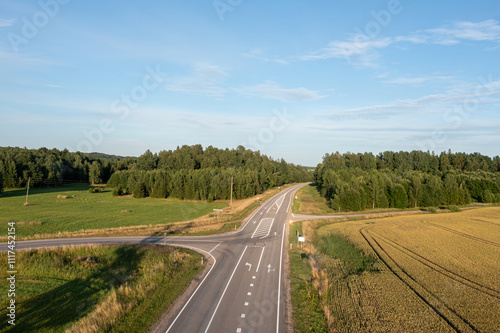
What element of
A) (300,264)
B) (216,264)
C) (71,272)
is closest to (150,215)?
(71,272)

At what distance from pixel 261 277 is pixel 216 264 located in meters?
5.96

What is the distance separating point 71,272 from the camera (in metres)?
28.8

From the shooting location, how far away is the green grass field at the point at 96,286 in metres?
18.2

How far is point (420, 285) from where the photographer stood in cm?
2366

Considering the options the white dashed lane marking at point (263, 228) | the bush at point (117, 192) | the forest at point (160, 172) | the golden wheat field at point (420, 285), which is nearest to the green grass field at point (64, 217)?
the white dashed lane marking at point (263, 228)

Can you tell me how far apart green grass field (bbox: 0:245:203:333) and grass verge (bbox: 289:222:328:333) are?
9620 millimetres

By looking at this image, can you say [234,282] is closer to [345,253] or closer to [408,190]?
[345,253]

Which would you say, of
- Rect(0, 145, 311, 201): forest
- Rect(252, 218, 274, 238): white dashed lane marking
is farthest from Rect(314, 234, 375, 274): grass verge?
Rect(0, 145, 311, 201): forest

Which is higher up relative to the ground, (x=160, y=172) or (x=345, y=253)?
(x=160, y=172)

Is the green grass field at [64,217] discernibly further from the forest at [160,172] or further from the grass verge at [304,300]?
the grass verge at [304,300]

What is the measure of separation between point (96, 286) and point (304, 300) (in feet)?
65.8

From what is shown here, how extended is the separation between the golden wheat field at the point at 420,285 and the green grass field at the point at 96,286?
1368 cm

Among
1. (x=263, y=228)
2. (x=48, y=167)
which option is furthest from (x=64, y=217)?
(x=48, y=167)

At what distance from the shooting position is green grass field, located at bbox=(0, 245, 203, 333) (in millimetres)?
18156
